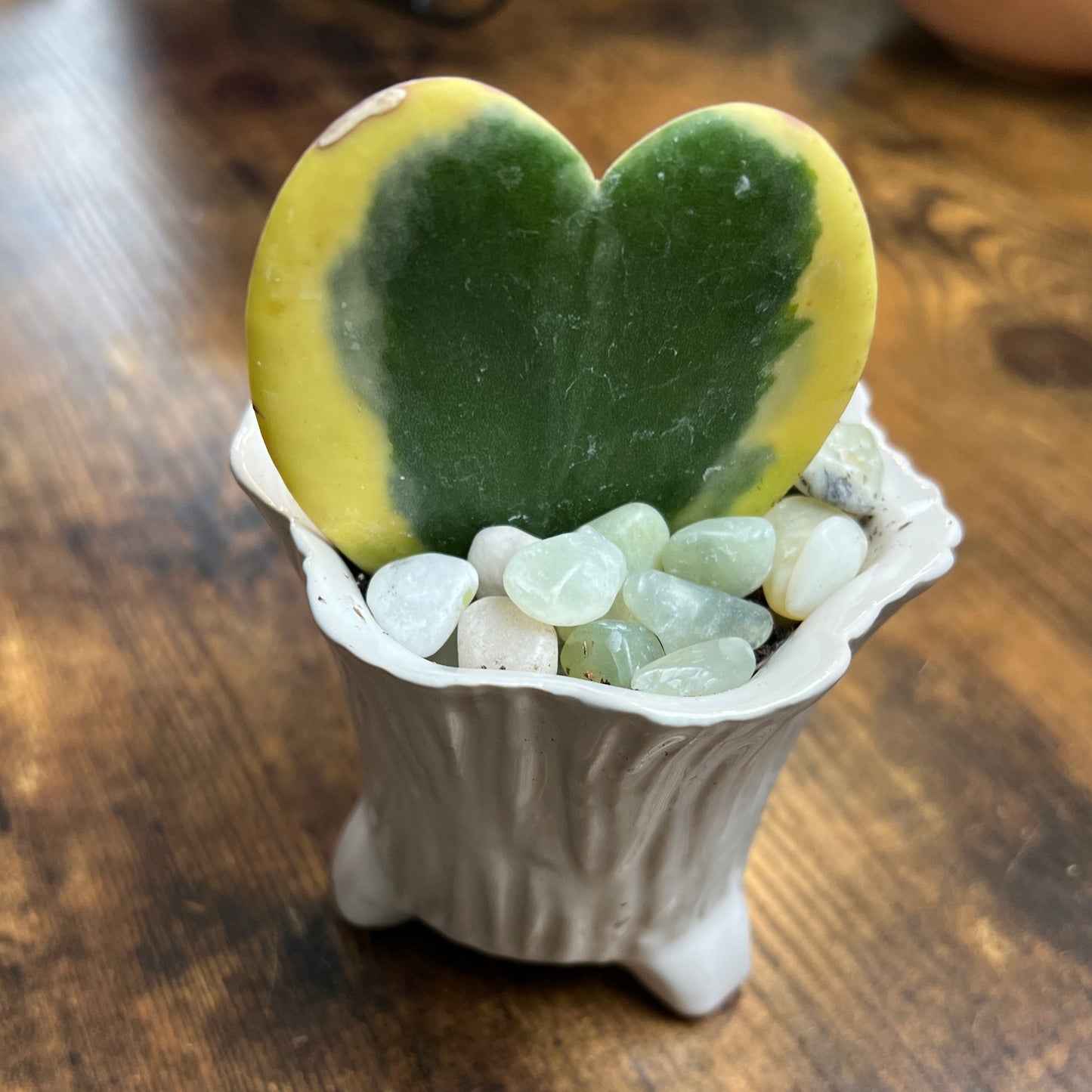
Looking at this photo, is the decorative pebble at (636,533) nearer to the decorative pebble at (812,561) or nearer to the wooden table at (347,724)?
the decorative pebble at (812,561)

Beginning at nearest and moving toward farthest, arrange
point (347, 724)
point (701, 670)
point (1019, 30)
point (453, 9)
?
point (701, 670) → point (347, 724) → point (1019, 30) → point (453, 9)

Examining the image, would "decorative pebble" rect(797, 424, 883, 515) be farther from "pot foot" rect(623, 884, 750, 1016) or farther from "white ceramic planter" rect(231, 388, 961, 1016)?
"pot foot" rect(623, 884, 750, 1016)

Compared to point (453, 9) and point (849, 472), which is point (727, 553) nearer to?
point (849, 472)

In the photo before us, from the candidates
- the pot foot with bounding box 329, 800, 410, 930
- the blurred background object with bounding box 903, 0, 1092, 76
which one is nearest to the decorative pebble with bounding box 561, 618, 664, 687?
the pot foot with bounding box 329, 800, 410, 930

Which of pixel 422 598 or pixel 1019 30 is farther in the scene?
pixel 1019 30

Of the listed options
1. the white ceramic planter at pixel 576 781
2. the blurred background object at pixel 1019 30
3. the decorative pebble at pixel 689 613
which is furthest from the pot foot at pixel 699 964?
the blurred background object at pixel 1019 30

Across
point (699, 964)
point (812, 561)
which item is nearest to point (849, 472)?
point (812, 561)

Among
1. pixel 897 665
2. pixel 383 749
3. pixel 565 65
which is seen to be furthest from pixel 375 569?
pixel 565 65
